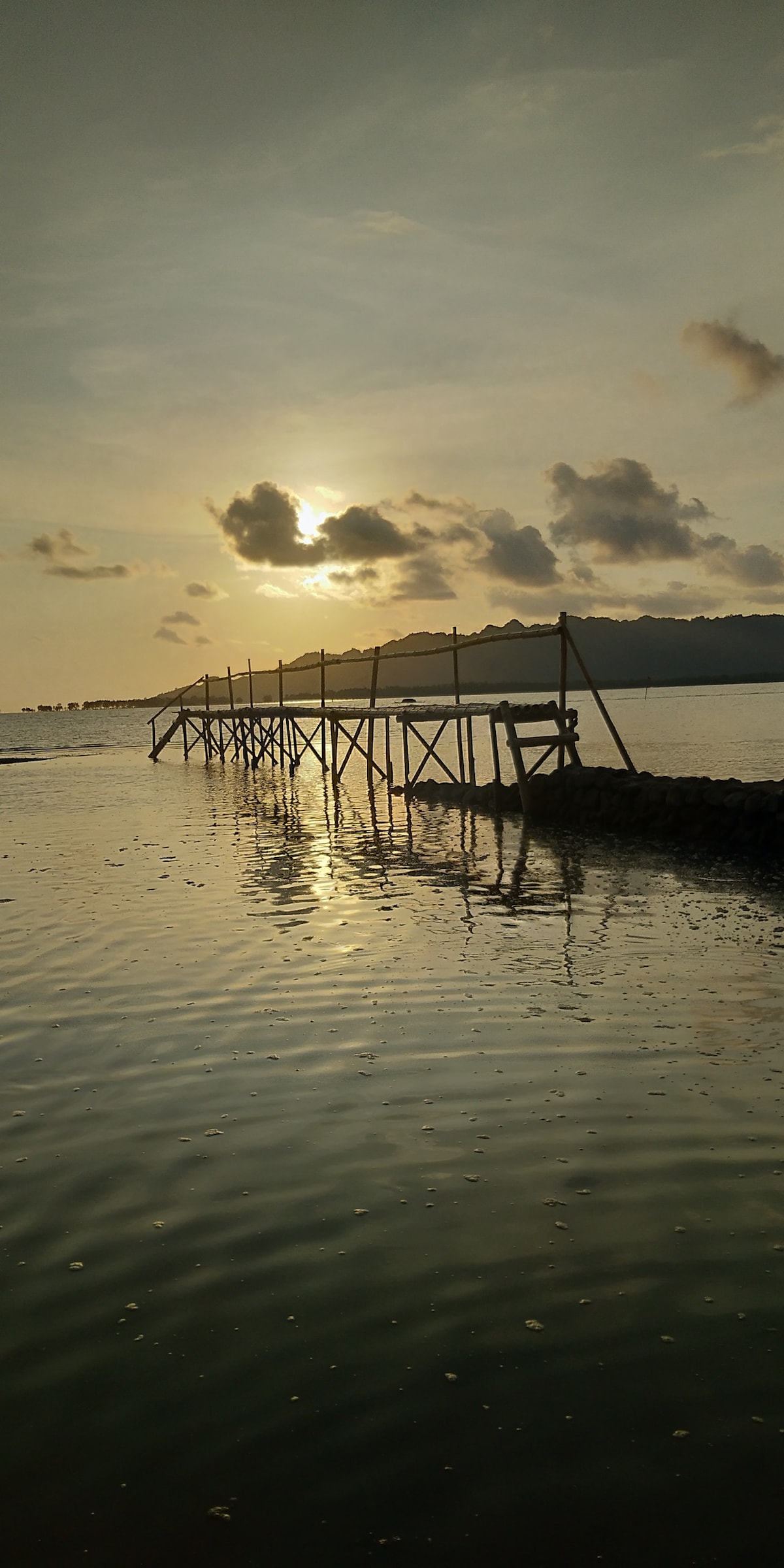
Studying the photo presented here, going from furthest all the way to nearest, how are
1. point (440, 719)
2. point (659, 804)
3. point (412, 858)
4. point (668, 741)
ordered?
point (668, 741)
point (440, 719)
point (659, 804)
point (412, 858)

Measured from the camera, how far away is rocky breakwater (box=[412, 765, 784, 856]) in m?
18.7

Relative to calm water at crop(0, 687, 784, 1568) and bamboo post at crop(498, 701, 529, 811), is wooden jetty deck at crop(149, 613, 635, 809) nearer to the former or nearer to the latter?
bamboo post at crop(498, 701, 529, 811)

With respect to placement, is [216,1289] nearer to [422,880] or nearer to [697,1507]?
[697,1507]

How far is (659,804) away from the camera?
21.2 meters

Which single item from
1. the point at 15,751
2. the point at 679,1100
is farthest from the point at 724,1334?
the point at 15,751

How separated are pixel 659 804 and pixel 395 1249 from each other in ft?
55.8

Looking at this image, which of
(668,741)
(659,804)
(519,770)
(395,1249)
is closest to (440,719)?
(519,770)

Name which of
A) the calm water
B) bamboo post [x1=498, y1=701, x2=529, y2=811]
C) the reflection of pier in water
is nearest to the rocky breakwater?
bamboo post [x1=498, y1=701, x2=529, y2=811]

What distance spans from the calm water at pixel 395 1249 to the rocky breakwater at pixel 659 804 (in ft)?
24.9

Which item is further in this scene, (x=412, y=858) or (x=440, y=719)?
(x=440, y=719)

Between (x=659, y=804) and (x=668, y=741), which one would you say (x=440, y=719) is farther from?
(x=668, y=741)

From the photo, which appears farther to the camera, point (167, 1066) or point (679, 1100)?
point (167, 1066)

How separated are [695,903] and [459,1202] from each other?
8.72 metres

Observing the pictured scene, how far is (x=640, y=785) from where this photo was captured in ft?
72.3
